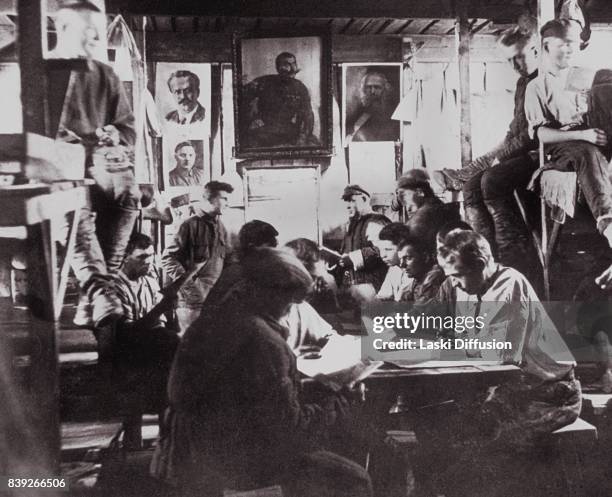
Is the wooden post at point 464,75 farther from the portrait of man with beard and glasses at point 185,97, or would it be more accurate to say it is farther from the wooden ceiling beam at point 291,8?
the portrait of man with beard and glasses at point 185,97

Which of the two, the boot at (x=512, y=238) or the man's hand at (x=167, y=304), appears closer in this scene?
the man's hand at (x=167, y=304)

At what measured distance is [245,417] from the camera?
347 cm

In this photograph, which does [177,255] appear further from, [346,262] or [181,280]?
[346,262]

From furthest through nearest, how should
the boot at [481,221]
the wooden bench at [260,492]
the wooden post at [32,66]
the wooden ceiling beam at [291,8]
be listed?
the boot at [481,221], the wooden ceiling beam at [291,8], the wooden bench at [260,492], the wooden post at [32,66]

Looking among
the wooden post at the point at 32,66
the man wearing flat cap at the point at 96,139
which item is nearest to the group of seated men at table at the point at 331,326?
the man wearing flat cap at the point at 96,139

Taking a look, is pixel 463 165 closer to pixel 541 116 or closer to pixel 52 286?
pixel 541 116

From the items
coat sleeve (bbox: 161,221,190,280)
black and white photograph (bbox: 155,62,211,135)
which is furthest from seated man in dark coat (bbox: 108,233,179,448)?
black and white photograph (bbox: 155,62,211,135)

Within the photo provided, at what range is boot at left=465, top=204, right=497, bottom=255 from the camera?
12.6ft

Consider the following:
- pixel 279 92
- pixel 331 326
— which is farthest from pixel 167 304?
pixel 279 92

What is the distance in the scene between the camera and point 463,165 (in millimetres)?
3865

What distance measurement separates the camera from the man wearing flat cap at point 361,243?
12.3 ft

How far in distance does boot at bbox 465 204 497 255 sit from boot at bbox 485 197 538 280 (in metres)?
0.02

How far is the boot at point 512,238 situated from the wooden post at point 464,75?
1.04 feet

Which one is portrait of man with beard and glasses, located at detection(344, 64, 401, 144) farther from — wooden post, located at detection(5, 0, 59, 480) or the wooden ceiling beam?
wooden post, located at detection(5, 0, 59, 480)
